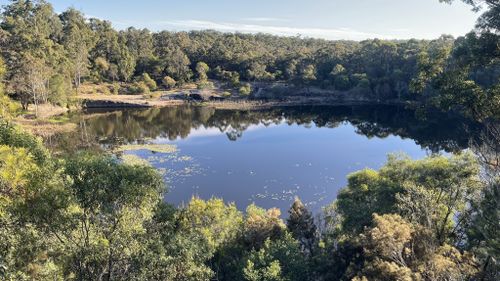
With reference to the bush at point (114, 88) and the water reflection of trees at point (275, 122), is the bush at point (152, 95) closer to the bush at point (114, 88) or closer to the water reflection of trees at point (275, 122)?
the bush at point (114, 88)

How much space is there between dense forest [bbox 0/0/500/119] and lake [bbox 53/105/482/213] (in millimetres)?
11989

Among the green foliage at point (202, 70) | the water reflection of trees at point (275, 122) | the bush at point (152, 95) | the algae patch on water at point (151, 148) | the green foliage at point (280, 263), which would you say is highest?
the green foliage at point (202, 70)

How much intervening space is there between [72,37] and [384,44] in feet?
317

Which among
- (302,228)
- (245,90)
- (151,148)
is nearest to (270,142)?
(151,148)

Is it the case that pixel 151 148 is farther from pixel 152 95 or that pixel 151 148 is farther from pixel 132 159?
pixel 152 95

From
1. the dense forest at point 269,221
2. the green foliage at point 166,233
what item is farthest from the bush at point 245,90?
the green foliage at point 166,233

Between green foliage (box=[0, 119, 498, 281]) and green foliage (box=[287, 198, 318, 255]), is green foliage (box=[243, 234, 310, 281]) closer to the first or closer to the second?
green foliage (box=[0, 119, 498, 281])

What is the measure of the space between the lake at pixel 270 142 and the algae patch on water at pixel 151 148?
1131 mm

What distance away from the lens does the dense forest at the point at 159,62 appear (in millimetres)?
86812

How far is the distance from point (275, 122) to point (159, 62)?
55.7m

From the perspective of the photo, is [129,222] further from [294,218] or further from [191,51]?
[191,51]

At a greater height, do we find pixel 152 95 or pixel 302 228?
pixel 152 95

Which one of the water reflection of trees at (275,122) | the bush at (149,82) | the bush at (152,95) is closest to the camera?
the water reflection of trees at (275,122)

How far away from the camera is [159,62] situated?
13138 centimetres
